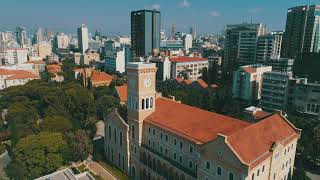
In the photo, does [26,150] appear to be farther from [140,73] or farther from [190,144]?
[190,144]

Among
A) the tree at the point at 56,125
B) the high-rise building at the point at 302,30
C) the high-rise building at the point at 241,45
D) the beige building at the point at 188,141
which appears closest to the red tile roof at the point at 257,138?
the beige building at the point at 188,141

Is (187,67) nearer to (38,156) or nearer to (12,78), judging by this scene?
(12,78)

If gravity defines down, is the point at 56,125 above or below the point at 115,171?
above

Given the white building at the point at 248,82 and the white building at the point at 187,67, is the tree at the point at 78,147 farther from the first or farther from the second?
the white building at the point at 187,67

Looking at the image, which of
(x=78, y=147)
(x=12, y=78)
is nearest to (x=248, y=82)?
(x=78, y=147)

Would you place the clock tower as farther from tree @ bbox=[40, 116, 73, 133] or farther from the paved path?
tree @ bbox=[40, 116, 73, 133]

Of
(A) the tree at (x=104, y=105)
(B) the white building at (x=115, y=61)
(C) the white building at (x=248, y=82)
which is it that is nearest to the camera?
(A) the tree at (x=104, y=105)
